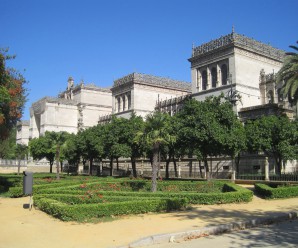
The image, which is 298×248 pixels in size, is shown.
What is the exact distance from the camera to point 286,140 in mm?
34562

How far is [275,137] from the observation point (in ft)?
115

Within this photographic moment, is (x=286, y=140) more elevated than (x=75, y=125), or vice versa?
(x=75, y=125)

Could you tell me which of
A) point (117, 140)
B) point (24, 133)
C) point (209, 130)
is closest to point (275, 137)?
point (209, 130)

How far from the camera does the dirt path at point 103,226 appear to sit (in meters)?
10.9

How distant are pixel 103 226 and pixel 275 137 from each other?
26361 mm

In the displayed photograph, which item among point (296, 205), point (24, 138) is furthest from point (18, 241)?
point (24, 138)

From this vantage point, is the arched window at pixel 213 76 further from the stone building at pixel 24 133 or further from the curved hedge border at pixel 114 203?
the stone building at pixel 24 133

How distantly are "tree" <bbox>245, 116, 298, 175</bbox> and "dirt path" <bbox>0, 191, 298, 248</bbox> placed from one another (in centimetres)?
1674

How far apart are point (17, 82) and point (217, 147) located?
17.5 m

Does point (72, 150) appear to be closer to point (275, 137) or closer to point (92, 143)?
point (92, 143)

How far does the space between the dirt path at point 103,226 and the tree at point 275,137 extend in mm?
16745

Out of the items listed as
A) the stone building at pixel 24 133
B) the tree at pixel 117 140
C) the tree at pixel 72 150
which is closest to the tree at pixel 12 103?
the tree at pixel 117 140

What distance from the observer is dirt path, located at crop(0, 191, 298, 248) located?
10.9m

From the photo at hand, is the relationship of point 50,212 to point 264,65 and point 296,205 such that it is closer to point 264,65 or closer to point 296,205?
point 296,205
